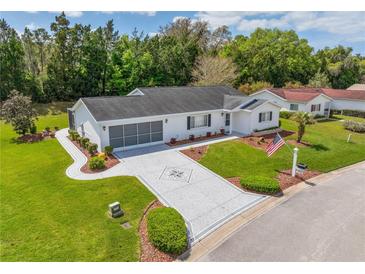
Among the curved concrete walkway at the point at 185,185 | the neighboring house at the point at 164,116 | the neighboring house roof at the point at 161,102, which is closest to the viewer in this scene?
the curved concrete walkway at the point at 185,185

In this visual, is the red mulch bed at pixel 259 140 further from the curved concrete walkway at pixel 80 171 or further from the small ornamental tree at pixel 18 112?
the small ornamental tree at pixel 18 112

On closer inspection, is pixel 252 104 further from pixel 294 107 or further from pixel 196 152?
pixel 294 107

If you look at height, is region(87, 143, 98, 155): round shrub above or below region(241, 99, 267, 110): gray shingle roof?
below

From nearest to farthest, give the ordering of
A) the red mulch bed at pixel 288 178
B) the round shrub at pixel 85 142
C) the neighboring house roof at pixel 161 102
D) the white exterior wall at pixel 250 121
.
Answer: the red mulch bed at pixel 288 178 < the neighboring house roof at pixel 161 102 < the round shrub at pixel 85 142 < the white exterior wall at pixel 250 121

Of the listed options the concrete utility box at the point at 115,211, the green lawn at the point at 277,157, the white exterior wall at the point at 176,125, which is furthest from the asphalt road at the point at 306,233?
the white exterior wall at the point at 176,125

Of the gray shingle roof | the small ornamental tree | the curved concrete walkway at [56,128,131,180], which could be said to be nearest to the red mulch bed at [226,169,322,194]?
the curved concrete walkway at [56,128,131,180]

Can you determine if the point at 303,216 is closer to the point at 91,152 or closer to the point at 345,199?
the point at 345,199

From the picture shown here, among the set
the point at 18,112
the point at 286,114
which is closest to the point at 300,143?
the point at 286,114

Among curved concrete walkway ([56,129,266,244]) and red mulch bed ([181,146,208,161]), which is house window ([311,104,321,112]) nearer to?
red mulch bed ([181,146,208,161])
